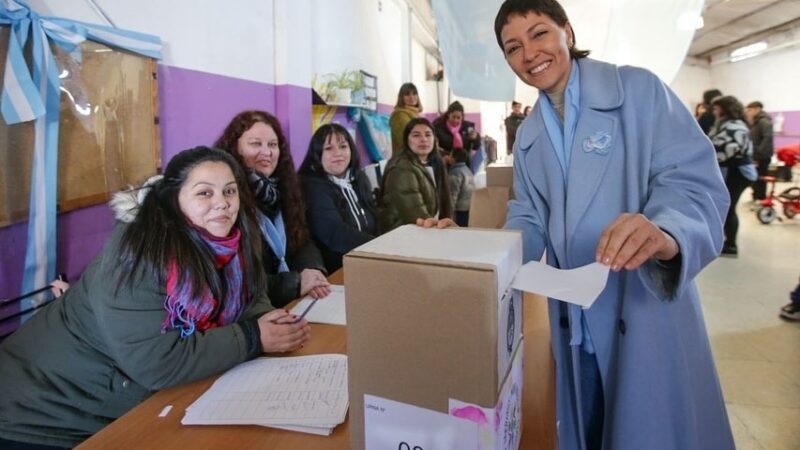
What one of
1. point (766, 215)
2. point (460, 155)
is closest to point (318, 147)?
point (460, 155)

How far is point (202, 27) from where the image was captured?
6.82ft

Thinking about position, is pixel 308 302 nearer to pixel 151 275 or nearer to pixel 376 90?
pixel 151 275

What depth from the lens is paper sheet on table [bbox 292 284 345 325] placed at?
1.18m

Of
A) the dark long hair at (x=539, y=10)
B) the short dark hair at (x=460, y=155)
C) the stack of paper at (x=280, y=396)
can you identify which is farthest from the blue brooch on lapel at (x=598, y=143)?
the short dark hair at (x=460, y=155)

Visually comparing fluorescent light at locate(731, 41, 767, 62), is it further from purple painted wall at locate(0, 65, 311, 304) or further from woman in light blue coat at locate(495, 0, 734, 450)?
woman in light blue coat at locate(495, 0, 734, 450)

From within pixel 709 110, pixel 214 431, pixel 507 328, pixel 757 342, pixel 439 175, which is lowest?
pixel 757 342

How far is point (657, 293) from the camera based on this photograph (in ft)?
2.26

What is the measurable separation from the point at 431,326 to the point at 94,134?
1529 millimetres

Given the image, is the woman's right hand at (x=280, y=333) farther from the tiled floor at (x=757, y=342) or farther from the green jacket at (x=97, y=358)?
the tiled floor at (x=757, y=342)

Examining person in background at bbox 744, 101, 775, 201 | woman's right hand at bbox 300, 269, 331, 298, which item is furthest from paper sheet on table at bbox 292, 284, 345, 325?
person in background at bbox 744, 101, 775, 201

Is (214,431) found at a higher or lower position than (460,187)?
lower

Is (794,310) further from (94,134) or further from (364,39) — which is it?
(364,39)

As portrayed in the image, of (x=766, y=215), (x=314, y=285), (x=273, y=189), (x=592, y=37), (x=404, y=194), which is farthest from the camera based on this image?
(x=766, y=215)

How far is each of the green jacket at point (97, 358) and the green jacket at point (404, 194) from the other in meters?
1.58
